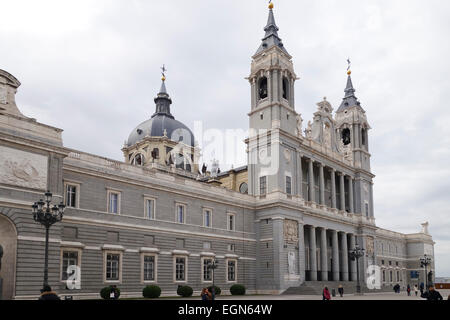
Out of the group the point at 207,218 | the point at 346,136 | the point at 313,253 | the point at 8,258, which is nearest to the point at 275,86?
the point at 207,218

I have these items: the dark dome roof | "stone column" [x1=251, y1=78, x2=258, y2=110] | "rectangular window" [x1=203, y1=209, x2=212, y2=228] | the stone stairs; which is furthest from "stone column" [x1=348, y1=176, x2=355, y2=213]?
the dark dome roof

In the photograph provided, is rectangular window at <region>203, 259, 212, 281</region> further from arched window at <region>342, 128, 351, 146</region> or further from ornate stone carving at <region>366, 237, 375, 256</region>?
arched window at <region>342, 128, 351, 146</region>

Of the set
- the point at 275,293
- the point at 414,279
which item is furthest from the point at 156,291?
the point at 414,279

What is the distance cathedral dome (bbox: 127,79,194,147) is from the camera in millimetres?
89688

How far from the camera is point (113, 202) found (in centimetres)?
3791

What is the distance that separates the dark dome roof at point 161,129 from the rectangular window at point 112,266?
175ft

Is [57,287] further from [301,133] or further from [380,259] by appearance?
[380,259]

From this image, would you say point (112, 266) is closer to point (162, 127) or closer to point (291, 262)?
point (291, 262)

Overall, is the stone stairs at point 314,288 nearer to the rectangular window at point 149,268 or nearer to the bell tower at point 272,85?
the rectangular window at point 149,268

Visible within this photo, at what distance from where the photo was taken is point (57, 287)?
29.7 m

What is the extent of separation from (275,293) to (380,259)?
37380mm

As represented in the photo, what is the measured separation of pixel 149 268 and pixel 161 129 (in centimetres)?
5270

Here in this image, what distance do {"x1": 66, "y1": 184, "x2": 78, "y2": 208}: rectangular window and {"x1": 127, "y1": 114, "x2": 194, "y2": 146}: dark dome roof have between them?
178ft
